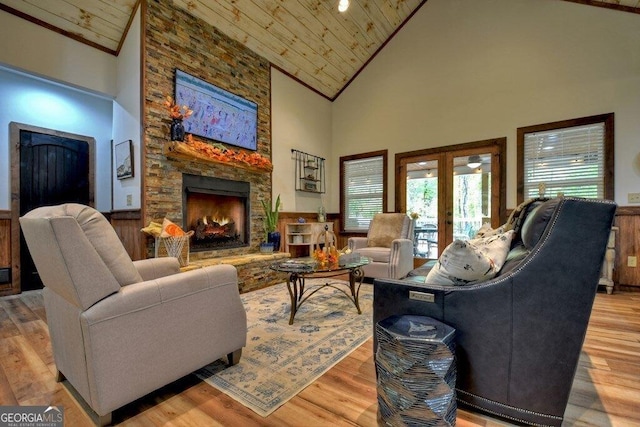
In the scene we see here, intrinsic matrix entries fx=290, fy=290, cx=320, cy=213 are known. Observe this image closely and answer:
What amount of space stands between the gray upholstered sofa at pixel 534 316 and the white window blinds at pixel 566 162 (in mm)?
3435

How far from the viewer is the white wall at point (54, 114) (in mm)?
3598

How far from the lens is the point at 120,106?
11.8ft

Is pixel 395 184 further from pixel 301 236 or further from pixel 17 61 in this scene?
pixel 17 61

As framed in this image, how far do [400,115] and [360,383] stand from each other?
4706mm

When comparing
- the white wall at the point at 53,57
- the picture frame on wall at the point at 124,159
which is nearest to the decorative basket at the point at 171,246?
the picture frame on wall at the point at 124,159

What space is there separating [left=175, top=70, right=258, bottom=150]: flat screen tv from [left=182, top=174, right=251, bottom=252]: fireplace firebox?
2.04 feet

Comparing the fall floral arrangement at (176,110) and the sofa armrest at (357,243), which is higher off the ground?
the fall floral arrangement at (176,110)

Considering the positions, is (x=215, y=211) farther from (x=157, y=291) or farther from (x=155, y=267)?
(x=157, y=291)

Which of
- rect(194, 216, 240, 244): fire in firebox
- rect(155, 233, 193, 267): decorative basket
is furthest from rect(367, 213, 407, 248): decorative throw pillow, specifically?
rect(155, 233, 193, 267): decorative basket

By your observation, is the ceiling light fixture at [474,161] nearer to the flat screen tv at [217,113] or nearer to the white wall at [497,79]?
the white wall at [497,79]

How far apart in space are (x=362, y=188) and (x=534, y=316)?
4.62 metres

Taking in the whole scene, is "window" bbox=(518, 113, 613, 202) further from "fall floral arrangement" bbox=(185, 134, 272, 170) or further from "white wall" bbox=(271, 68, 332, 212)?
"fall floral arrangement" bbox=(185, 134, 272, 170)

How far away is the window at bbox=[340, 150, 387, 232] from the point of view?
553 cm

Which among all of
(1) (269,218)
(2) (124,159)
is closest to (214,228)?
(1) (269,218)
